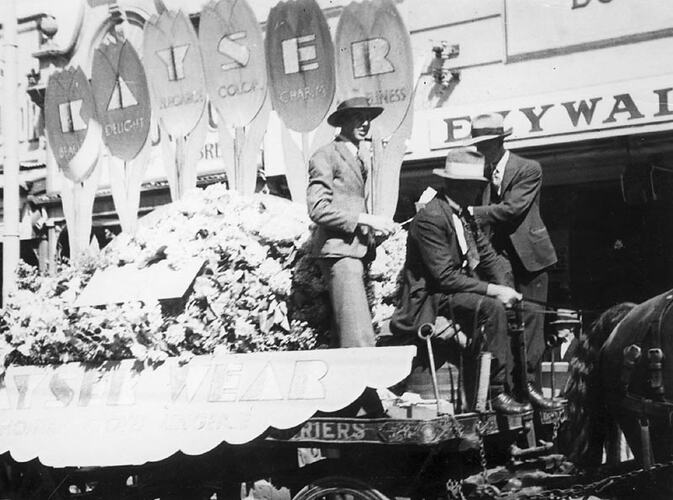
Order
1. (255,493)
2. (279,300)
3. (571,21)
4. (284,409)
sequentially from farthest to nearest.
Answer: (571,21) < (255,493) < (279,300) < (284,409)

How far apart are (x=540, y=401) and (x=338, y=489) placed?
3.52 ft

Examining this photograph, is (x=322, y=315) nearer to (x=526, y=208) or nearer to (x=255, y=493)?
(x=526, y=208)

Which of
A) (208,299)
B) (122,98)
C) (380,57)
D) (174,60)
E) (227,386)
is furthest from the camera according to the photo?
(122,98)

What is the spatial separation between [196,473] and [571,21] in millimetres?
4927

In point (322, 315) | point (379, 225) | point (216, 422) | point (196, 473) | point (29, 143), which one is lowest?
point (196, 473)

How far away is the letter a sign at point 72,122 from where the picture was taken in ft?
25.3

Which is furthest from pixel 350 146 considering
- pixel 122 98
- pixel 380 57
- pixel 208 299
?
pixel 122 98

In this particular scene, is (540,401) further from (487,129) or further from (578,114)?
(578,114)

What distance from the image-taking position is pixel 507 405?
3918mm

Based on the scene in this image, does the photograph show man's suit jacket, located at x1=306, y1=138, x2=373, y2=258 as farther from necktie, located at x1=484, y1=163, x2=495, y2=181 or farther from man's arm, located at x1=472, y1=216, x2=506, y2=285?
necktie, located at x1=484, y1=163, x2=495, y2=181

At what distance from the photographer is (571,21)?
7.10m

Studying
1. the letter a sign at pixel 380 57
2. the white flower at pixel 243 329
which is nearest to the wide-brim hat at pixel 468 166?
the white flower at pixel 243 329

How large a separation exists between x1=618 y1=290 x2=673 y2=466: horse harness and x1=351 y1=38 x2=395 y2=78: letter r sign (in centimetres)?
307

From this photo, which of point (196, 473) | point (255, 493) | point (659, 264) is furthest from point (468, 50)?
point (196, 473)
